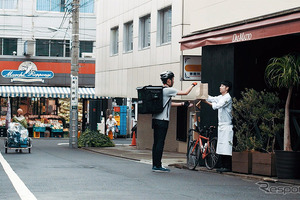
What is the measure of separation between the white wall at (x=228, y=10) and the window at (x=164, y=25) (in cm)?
790

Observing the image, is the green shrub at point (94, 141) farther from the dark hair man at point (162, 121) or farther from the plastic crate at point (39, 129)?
the dark hair man at point (162, 121)

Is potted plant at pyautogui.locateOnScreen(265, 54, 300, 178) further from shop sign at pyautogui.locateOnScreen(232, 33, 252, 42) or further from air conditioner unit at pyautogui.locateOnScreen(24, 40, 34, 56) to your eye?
air conditioner unit at pyautogui.locateOnScreen(24, 40, 34, 56)

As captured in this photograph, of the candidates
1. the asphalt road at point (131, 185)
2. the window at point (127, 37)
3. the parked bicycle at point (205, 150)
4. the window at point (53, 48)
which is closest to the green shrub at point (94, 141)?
the window at point (127, 37)

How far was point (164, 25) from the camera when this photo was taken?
85.4 feet

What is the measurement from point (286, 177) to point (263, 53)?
3.38 meters

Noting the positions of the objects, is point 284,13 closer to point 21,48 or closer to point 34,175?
point 34,175

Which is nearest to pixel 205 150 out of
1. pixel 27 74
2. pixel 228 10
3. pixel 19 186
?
pixel 228 10

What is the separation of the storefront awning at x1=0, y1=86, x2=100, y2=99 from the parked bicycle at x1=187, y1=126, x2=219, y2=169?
27457 millimetres

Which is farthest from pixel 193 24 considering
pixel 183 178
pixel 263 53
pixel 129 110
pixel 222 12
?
pixel 129 110

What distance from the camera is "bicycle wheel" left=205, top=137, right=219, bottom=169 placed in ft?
47.6

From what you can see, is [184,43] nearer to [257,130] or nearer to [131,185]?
[257,130]

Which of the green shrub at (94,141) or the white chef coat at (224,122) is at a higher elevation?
the white chef coat at (224,122)
